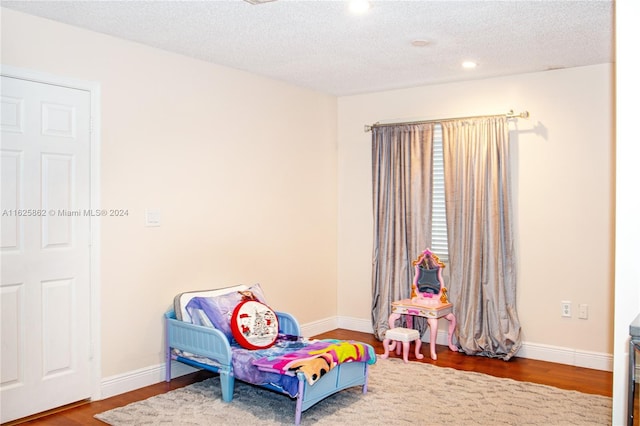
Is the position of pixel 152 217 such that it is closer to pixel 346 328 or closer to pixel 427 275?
pixel 427 275

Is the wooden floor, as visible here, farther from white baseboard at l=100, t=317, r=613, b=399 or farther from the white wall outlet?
the white wall outlet

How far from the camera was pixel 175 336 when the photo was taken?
4133 millimetres

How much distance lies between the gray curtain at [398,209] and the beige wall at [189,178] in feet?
1.98

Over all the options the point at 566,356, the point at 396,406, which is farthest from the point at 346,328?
the point at 396,406

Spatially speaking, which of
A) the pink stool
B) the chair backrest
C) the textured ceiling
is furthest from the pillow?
the textured ceiling

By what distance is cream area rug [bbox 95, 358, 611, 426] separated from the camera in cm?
348

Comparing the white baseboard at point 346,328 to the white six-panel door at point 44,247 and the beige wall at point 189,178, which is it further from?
the white six-panel door at point 44,247

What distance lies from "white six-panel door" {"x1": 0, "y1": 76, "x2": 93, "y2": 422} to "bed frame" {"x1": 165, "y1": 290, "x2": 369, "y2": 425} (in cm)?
60

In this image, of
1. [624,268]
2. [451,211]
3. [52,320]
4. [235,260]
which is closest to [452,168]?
[451,211]

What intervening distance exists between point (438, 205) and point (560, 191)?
1091mm

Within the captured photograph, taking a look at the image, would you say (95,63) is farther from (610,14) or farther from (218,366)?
(610,14)

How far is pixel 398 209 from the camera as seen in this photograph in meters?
5.48

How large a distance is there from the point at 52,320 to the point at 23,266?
0.41 meters

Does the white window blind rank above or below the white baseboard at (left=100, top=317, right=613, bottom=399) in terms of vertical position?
above
